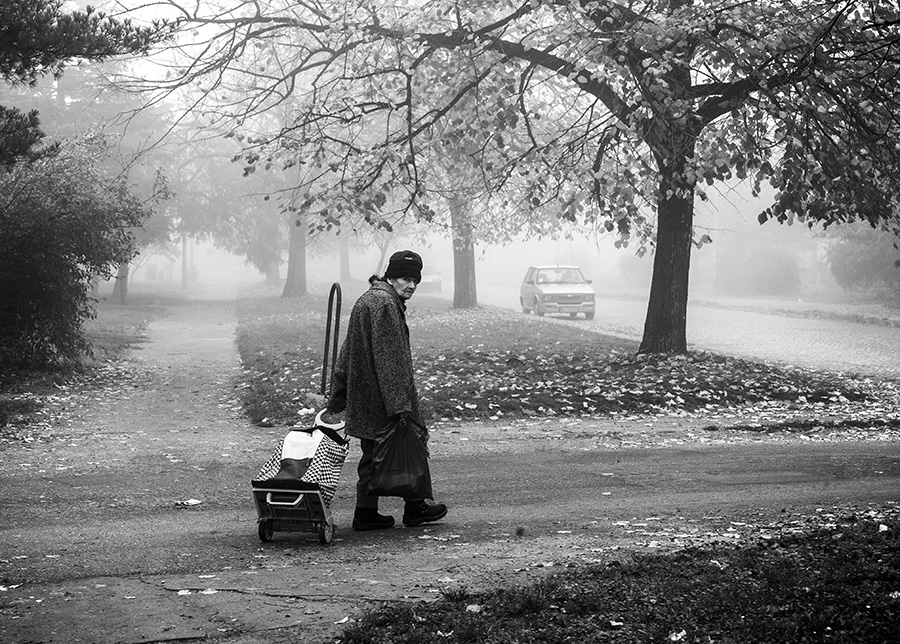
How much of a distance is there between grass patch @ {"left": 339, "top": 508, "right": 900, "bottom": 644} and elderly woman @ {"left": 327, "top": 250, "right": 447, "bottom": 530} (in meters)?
1.83

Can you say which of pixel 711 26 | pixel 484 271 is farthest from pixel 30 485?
pixel 484 271

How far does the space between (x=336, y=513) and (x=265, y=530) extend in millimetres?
1074

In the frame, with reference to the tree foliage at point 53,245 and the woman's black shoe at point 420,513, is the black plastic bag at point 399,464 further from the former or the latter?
the tree foliage at point 53,245

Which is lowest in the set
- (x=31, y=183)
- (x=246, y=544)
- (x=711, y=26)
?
(x=246, y=544)

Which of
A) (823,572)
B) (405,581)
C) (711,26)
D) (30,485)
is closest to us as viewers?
(823,572)

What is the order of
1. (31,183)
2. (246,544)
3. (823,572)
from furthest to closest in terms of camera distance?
(31,183) < (246,544) < (823,572)

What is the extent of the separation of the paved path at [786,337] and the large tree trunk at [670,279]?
3.60 m

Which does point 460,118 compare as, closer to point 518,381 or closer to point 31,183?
point 518,381

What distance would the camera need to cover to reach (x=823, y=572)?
4859 millimetres

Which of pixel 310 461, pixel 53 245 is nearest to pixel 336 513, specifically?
pixel 310 461

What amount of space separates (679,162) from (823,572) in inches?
397

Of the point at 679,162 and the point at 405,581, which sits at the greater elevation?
the point at 679,162

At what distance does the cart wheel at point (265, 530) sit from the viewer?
20.8 feet

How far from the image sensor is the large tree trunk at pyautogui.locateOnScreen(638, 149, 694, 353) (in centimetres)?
1608
